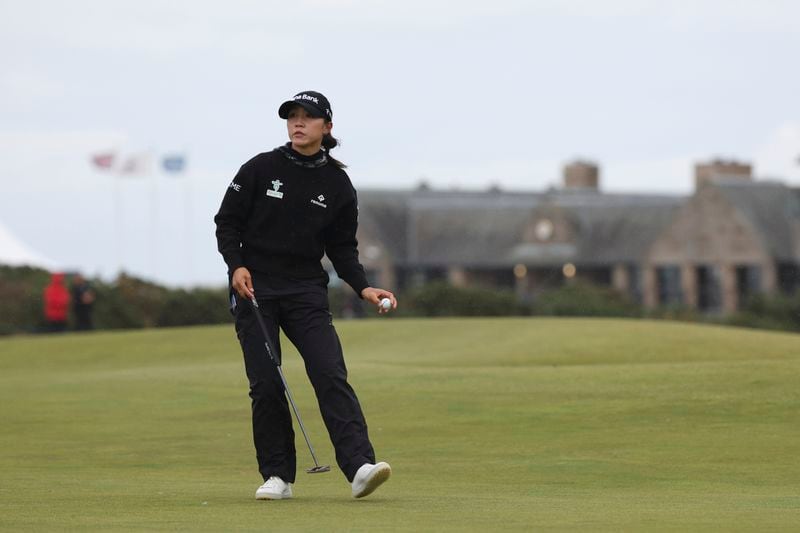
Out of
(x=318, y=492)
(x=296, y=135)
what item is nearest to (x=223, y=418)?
(x=318, y=492)

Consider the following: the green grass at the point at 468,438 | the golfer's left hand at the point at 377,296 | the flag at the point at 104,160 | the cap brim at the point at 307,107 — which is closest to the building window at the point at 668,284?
the flag at the point at 104,160

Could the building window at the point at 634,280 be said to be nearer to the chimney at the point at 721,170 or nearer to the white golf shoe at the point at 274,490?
the chimney at the point at 721,170

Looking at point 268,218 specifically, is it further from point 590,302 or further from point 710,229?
point 710,229

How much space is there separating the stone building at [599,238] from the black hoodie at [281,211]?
79.8 m

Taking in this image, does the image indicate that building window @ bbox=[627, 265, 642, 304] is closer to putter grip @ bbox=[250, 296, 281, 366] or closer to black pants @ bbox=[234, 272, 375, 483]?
black pants @ bbox=[234, 272, 375, 483]

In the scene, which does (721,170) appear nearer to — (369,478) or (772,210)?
(772,210)

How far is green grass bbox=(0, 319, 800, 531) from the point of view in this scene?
1002 centimetres

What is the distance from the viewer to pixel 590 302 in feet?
193

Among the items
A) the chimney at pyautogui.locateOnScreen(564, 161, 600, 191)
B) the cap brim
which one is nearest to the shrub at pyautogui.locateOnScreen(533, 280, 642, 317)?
the cap brim

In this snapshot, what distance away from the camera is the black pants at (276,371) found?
11.2 metres

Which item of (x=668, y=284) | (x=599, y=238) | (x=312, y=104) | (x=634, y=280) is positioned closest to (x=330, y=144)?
(x=312, y=104)

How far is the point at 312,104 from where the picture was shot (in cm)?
1114

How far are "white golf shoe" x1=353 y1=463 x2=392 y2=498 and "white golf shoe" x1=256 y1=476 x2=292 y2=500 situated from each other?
1.71 ft

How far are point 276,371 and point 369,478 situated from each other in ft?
3.24
